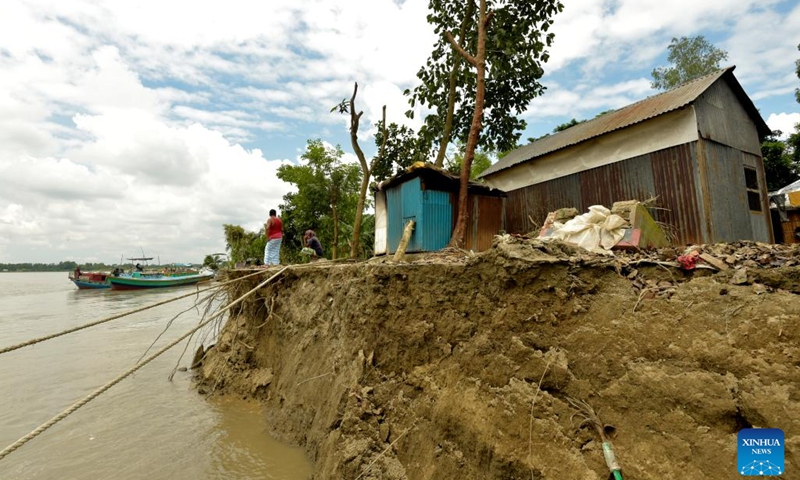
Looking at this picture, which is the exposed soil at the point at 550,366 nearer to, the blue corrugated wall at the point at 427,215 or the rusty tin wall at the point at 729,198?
the blue corrugated wall at the point at 427,215

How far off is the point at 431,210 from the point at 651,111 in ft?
18.3

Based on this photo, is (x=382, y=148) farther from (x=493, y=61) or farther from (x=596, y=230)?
(x=596, y=230)

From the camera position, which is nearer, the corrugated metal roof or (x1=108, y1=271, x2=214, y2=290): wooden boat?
the corrugated metal roof

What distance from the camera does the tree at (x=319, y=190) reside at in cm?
2350

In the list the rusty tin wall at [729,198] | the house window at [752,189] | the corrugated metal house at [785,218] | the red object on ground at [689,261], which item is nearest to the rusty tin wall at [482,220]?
the rusty tin wall at [729,198]

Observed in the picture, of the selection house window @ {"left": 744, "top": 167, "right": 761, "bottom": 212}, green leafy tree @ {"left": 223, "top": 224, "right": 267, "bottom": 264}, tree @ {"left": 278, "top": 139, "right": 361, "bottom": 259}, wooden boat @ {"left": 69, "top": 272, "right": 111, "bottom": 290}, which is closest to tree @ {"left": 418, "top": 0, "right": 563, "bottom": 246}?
house window @ {"left": 744, "top": 167, "right": 761, "bottom": 212}

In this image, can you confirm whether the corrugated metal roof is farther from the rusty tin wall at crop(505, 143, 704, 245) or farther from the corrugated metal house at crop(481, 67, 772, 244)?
the rusty tin wall at crop(505, 143, 704, 245)

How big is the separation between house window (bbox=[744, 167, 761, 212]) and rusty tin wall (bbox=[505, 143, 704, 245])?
85.8 inches

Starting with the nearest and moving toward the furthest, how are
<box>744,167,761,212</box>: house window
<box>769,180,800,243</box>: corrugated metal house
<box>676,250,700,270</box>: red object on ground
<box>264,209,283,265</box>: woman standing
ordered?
<box>676,250,700,270</box>: red object on ground → <box>744,167,761,212</box>: house window → <box>264,209,283,265</box>: woman standing → <box>769,180,800,243</box>: corrugated metal house

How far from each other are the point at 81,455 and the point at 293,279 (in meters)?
3.68

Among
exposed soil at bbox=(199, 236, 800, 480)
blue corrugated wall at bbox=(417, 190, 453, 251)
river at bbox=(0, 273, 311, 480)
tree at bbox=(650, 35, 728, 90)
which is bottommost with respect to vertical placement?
river at bbox=(0, 273, 311, 480)

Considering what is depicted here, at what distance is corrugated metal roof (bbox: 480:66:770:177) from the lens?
26.2ft

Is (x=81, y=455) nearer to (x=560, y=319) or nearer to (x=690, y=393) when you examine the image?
(x=560, y=319)

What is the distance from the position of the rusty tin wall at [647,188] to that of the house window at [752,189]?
2.18m
